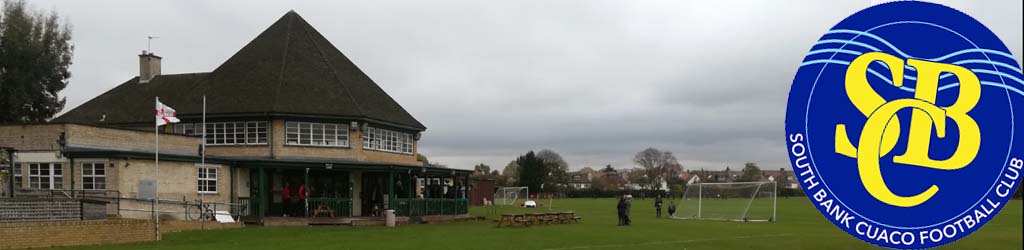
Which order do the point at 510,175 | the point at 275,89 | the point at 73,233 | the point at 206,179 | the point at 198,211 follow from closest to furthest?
the point at 73,233
the point at 198,211
the point at 206,179
the point at 275,89
the point at 510,175

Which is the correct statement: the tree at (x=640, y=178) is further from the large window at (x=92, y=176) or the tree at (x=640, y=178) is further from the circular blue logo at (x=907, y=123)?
the circular blue logo at (x=907, y=123)

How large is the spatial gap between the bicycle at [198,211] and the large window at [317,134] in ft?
19.3

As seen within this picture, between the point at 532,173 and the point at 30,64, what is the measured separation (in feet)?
250

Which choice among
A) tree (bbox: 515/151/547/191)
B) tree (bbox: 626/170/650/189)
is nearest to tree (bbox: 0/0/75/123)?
tree (bbox: 515/151/547/191)

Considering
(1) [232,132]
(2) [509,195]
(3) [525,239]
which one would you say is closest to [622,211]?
(3) [525,239]

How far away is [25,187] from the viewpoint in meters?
29.0

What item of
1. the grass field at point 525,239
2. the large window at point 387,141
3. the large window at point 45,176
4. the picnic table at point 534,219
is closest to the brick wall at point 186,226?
the grass field at point 525,239

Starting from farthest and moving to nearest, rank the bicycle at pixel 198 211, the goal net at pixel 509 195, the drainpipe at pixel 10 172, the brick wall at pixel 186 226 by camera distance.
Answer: the goal net at pixel 509 195
the bicycle at pixel 198 211
the brick wall at pixel 186 226
the drainpipe at pixel 10 172

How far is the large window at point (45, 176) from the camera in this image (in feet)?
94.2

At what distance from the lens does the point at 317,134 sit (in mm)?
35906

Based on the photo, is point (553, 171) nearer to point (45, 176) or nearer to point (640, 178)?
point (640, 178)

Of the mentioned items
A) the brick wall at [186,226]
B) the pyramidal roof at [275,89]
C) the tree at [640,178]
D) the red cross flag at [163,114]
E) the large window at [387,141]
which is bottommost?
the tree at [640,178]

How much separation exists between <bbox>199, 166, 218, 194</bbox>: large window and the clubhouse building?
4 cm

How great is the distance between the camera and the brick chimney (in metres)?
42.9
